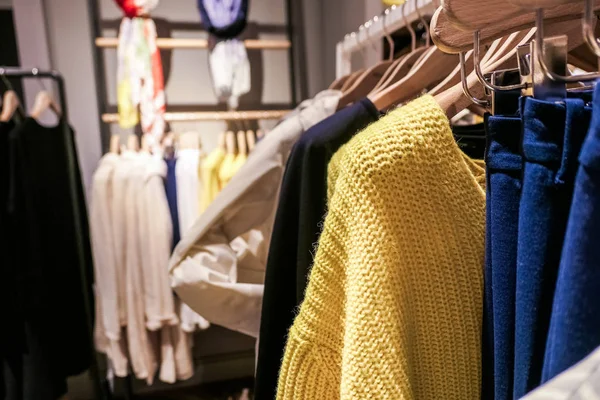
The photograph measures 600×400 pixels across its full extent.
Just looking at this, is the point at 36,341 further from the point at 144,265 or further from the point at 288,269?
the point at 288,269

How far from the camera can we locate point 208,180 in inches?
53.6

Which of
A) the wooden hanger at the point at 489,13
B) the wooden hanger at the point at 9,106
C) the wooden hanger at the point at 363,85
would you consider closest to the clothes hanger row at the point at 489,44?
the wooden hanger at the point at 489,13

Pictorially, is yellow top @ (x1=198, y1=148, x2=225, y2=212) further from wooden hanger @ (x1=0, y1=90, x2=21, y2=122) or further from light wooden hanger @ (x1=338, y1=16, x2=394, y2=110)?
light wooden hanger @ (x1=338, y1=16, x2=394, y2=110)

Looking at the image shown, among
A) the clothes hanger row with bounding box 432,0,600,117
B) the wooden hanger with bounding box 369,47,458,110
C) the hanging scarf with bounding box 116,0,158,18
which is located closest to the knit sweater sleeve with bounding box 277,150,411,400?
the clothes hanger row with bounding box 432,0,600,117

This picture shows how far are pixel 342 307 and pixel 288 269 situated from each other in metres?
0.21

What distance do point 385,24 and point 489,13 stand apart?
550 millimetres

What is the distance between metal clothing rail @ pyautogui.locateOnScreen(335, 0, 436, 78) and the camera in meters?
0.79

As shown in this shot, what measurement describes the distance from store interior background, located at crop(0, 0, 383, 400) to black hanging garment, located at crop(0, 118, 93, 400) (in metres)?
0.44

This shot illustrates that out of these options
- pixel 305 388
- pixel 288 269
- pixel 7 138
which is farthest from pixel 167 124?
pixel 305 388

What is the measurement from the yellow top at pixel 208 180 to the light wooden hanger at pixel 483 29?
1000 millimetres

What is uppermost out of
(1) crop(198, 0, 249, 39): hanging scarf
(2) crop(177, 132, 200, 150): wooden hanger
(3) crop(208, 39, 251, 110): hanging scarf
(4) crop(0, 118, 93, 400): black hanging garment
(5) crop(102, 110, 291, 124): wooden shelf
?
(1) crop(198, 0, 249, 39): hanging scarf

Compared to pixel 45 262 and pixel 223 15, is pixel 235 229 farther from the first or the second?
pixel 223 15

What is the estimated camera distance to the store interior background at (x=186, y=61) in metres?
1.64

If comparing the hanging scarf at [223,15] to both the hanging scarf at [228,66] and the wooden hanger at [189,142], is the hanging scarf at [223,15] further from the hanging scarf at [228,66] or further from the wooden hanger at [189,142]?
the wooden hanger at [189,142]
